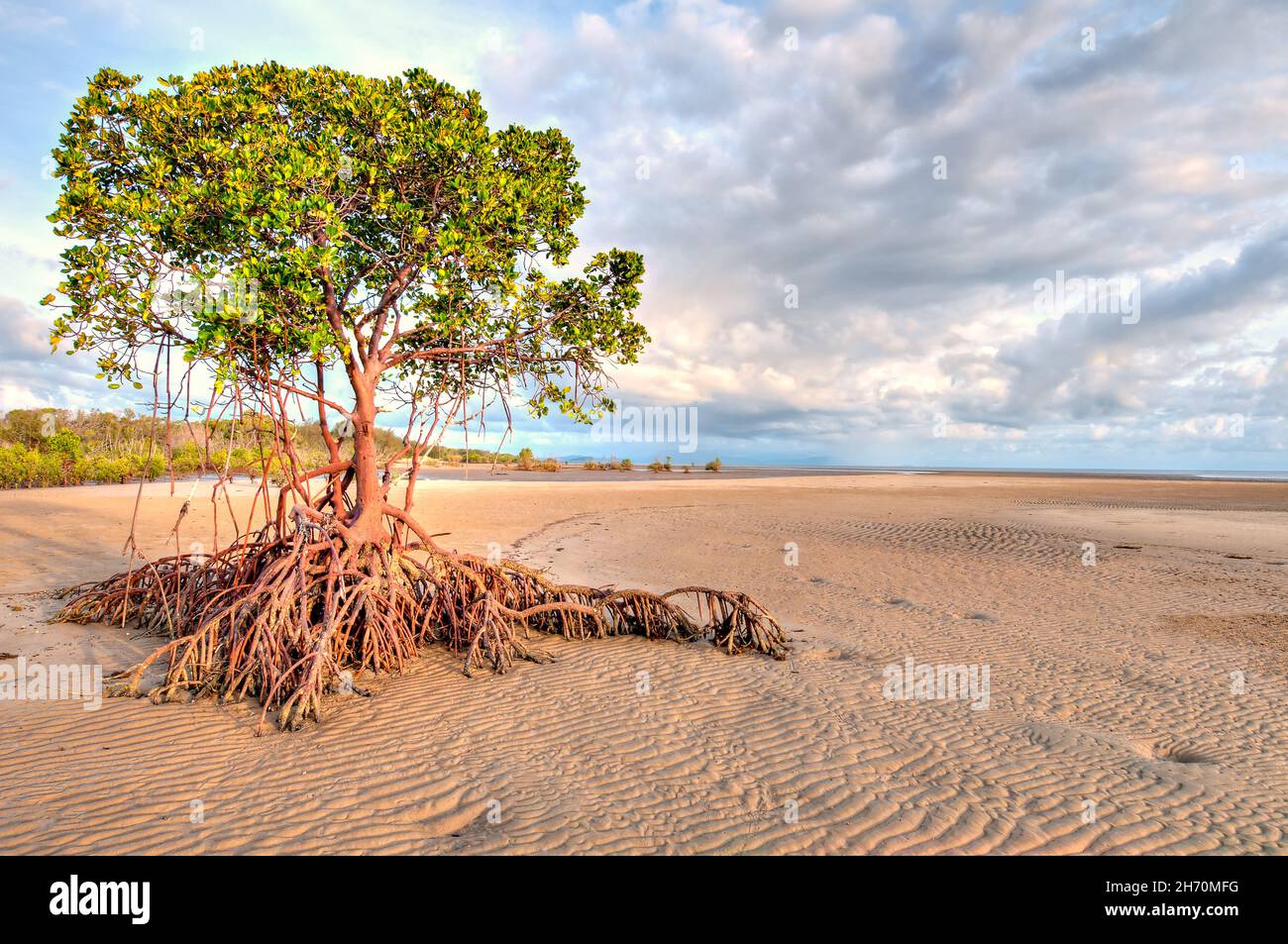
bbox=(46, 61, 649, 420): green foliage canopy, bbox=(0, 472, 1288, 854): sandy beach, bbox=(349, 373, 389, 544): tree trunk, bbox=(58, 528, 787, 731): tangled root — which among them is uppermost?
bbox=(46, 61, 649, 420): green foliage canopy

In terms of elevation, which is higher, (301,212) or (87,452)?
(301,212)

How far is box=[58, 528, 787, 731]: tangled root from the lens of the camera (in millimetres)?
6621

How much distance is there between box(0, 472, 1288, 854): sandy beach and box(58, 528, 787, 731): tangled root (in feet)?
1.07

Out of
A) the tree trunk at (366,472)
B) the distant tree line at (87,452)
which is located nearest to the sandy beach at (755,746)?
the tree trunk at (366,472)

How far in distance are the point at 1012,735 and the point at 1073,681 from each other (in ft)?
7.53

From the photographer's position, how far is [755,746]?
18.8 ft

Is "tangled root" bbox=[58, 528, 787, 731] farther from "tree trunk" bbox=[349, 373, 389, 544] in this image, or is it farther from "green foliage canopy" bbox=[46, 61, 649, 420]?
"green foliage canopy" bbox=[46, 61, 649, 420]

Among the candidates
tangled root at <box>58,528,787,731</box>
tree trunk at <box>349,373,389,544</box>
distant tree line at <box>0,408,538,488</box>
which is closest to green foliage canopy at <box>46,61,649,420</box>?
tree trunk at <box>349,373,389,544</box>

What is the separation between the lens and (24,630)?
29.0 feet

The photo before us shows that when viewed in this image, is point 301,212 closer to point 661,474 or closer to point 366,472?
point 366,472

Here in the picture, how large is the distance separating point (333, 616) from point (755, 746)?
188 inches

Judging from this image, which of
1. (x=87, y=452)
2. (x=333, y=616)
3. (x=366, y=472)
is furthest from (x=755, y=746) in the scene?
(x=87, y=452)
